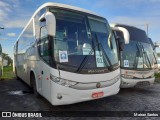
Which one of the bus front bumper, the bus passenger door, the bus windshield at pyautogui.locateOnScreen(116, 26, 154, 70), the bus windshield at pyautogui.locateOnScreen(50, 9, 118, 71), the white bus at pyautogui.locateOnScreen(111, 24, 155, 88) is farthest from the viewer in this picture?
the bus windshield at pyautogui.locateOnScreen(116, 26, 154, 70)

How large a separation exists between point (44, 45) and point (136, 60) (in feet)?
14.8

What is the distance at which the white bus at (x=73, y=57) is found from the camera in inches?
207

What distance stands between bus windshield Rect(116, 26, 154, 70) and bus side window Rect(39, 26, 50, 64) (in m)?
3.69

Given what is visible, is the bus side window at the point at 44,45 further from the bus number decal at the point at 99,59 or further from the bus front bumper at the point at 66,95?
the bus number decal at the point at 99,59

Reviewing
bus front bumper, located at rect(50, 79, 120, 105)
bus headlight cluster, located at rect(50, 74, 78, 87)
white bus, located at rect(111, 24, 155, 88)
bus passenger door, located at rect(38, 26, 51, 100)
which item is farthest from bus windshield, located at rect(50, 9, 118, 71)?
white bus, located at rect(111, 24, 155, 88)

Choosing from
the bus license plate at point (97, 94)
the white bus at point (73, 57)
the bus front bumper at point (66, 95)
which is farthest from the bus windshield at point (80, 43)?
the bus license plate at point (97, 94)

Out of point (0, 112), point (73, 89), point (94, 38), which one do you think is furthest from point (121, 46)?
point (0, 112)

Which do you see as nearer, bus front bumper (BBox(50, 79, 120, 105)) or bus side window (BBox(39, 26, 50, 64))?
bus front bumper (BBox(50, 79, 120, 105))

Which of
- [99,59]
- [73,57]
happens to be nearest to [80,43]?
[73,57]

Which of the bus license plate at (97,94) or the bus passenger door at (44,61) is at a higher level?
the bus passenger door at (44,61)

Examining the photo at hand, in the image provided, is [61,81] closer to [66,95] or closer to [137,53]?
[66,95]

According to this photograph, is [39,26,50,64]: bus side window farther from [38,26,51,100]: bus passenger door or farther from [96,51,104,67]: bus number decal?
[96,51,104,67]: bus number decal

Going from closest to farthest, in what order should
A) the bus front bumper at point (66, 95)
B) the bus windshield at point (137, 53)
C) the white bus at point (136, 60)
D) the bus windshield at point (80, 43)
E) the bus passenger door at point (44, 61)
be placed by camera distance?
the bus front bumper at point (66, 95)
the bus windshield at point (80, 43)
the bus passenger door at point (44, 61)
the white bus at point (136, 60)
the bus windshield at point (137, 53)

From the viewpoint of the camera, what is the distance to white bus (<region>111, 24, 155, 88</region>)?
832cm
